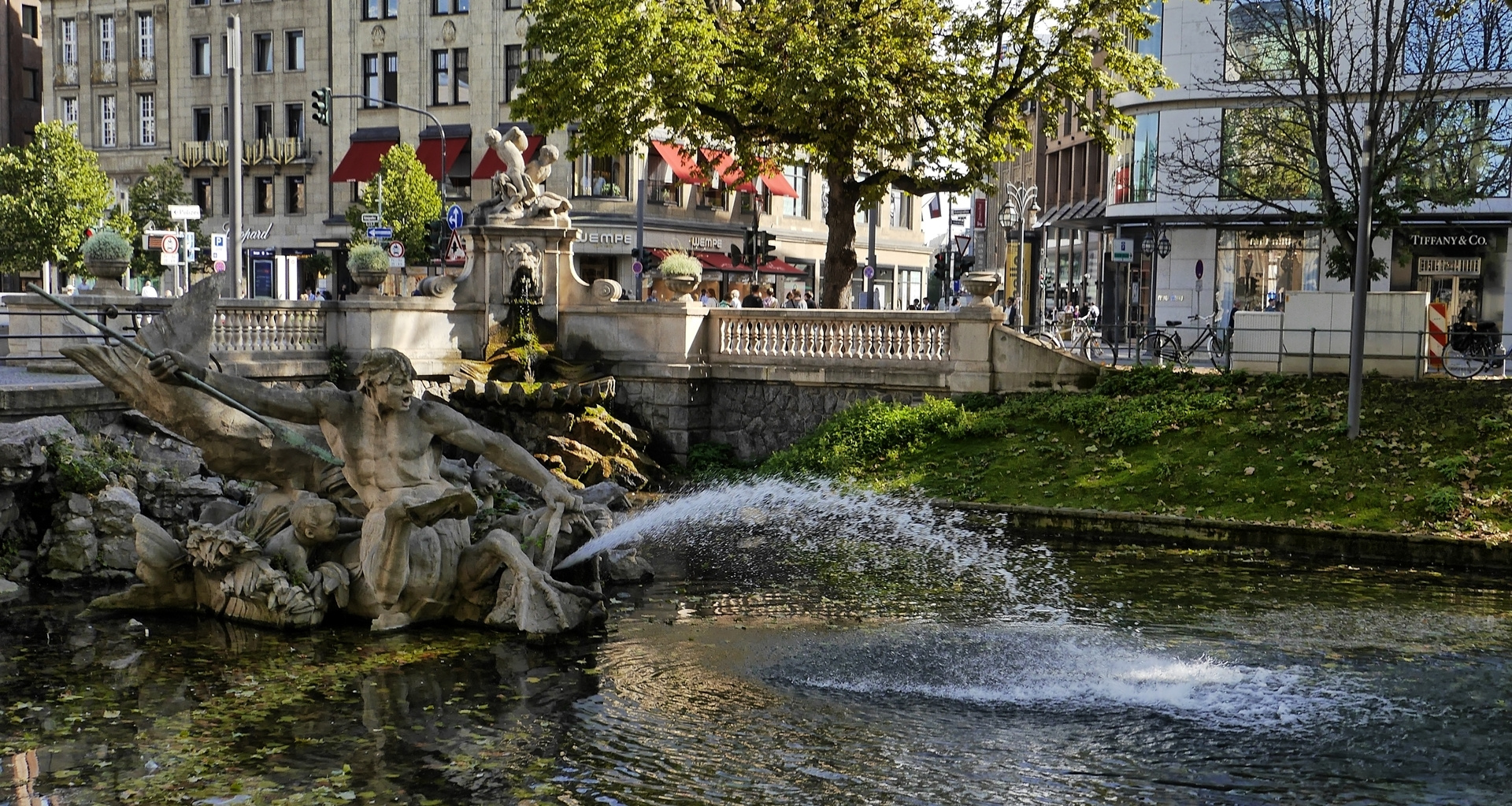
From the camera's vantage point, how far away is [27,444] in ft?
50.8

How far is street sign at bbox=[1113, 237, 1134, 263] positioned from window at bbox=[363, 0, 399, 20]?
28.2 m

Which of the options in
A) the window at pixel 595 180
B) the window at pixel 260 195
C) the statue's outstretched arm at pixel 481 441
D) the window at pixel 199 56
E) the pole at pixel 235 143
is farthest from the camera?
the window at pixel 199 56

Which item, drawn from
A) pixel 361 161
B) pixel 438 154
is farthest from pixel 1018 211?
pixel 361 161

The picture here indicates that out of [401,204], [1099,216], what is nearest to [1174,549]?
[1099,216]

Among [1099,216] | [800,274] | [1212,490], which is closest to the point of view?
[1212,490]

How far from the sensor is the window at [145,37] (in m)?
62.2

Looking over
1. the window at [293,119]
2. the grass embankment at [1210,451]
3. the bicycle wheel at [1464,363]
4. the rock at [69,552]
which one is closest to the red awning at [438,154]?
the window at [293,119]

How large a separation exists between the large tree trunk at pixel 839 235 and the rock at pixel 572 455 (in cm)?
622

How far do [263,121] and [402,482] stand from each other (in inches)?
2045

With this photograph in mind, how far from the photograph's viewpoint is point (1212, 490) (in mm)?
18984

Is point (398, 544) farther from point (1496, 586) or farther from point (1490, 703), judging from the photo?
point (1496, 586)

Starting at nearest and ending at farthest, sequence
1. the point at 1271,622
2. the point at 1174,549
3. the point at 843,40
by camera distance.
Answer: the point at 1271,622 < the point at 1174,549 < the point at 843,40

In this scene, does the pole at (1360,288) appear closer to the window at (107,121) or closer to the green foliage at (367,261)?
the green foliage at (367,261)

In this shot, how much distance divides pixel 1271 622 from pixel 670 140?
18.1 meters
